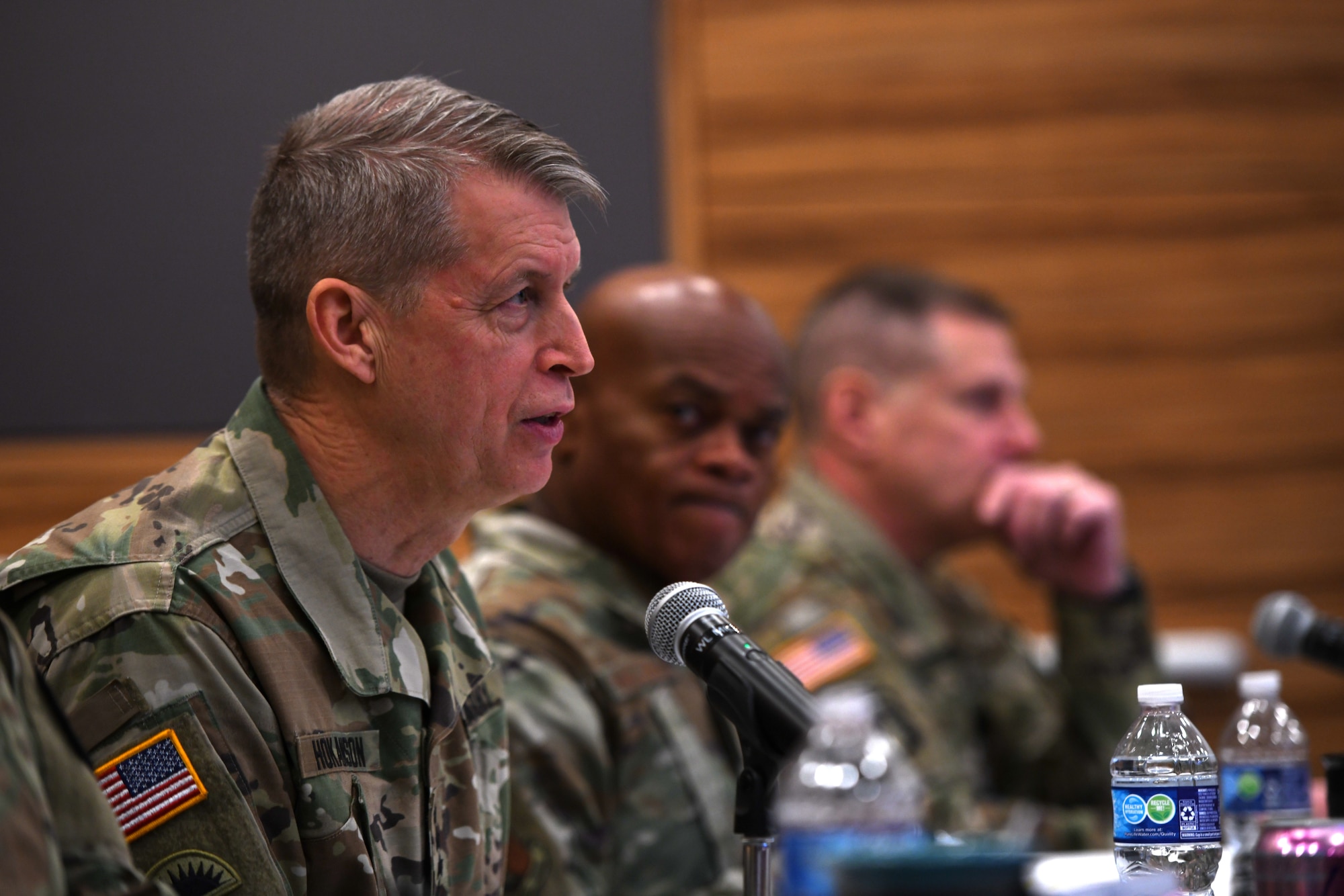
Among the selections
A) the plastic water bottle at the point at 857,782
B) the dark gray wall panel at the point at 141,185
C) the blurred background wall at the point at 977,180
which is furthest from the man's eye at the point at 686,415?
the blurred background wall at the point at 977,180

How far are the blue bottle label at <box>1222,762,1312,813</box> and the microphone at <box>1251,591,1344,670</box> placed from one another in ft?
0.43

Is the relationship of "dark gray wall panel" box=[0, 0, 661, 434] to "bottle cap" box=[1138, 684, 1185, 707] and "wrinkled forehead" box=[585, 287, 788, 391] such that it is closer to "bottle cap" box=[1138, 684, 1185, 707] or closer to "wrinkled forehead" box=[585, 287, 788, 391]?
"wrinkled forehead" box=[585, 287, 788, 391]

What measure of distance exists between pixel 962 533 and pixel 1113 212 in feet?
3.65

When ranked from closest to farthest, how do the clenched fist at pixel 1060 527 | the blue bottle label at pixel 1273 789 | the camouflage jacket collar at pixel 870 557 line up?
the blue bottle label at pixel 1273 789, the camouflage jacket collar at pixel 870 557, the clenched fist at pixel 1060 527

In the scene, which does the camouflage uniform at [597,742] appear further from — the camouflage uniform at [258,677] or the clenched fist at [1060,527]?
the clenched fist at [1060,527]

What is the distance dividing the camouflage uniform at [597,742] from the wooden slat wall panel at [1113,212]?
1561 millimetres

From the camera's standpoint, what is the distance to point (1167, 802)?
115 centimetres

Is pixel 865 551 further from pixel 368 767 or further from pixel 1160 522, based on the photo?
pixel 368 767

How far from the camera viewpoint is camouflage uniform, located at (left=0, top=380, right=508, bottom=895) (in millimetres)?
1017

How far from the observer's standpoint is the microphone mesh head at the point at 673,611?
1056 mm

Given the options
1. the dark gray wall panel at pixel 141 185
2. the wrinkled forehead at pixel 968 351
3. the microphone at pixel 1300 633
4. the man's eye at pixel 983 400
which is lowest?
the microphone at pixel 1300 633

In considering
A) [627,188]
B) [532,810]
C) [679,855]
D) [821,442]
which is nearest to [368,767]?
[532,810]

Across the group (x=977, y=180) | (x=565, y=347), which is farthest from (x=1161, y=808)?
(x=977, y=180)

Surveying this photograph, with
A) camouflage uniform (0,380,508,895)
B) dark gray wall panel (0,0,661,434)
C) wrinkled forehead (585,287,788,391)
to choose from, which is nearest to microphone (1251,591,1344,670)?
wrinkled forehead (585,287,788,391)
